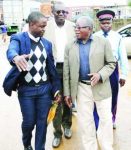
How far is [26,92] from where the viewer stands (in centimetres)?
441

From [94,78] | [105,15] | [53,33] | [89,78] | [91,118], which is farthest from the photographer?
[105,15]

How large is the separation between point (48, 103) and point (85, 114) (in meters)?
0.49

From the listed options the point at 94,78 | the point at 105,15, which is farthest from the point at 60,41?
the point at 94,78

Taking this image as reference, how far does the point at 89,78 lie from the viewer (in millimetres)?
4527

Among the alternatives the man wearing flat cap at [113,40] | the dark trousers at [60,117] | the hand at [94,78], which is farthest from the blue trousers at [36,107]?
the man wearing flat cap at [113,40]

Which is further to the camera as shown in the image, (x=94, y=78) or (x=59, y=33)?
(x=59, y=33)

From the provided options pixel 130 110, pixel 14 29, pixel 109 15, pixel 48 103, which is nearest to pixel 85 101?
pixel 48 103

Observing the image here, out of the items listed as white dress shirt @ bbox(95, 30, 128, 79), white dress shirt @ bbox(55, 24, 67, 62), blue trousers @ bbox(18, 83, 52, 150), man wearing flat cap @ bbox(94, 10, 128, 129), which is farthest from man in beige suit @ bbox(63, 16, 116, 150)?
white dress shirt @ bbox(95, 30, 128, 79)

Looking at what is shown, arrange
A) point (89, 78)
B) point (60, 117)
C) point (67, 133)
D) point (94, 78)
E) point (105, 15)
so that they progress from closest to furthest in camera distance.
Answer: point (94, 78) < point (89, 78) < point (105, 15) < point (60, 117) < point (67, 133)

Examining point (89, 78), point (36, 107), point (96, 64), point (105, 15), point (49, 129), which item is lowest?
point (49, 129)

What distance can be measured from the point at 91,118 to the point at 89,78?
52 cm

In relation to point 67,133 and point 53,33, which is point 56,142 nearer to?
point 67,133

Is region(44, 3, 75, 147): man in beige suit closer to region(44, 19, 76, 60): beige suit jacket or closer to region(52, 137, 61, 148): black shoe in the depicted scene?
region(44, 19, 76, 60): beige suit jacket

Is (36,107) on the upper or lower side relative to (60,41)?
lower
